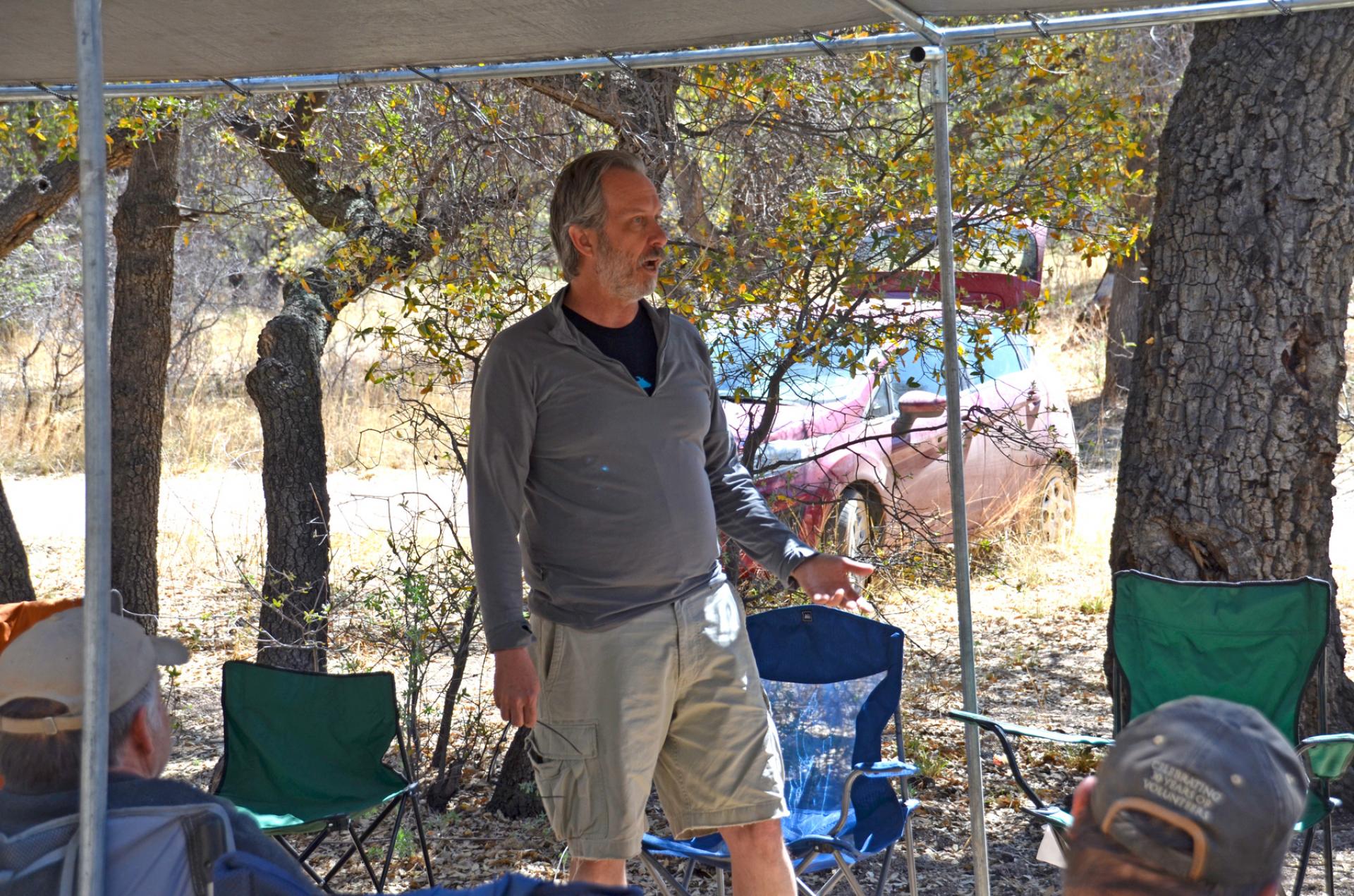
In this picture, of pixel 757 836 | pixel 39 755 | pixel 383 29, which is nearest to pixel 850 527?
pixel 757 836

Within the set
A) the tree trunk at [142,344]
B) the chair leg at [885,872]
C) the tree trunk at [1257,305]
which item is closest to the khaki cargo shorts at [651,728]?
the chair leg at [885,872]

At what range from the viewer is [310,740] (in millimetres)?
3438

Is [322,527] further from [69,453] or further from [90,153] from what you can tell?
[69,453]

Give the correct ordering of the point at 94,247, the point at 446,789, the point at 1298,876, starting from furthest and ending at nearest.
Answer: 1. the point at 446,789
2. the point at 1298,876
3. the point at 94,247

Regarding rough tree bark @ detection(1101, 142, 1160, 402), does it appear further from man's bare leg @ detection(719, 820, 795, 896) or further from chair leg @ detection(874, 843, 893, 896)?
man's bare leg @ detection(719, 820, 795, 896)

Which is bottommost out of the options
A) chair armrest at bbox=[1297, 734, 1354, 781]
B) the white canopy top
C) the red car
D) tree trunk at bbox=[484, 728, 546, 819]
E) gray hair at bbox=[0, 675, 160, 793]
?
tree trunk at bbox=[484, 728, 546, 819]

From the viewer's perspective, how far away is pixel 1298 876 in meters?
2.85

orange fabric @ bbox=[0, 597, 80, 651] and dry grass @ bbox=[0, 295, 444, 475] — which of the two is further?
dry grass @ bbox=[0, 295, 444, 475]

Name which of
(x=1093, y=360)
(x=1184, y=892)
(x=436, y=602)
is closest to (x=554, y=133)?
(x=436, y=602)

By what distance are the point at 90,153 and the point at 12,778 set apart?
0.70 m

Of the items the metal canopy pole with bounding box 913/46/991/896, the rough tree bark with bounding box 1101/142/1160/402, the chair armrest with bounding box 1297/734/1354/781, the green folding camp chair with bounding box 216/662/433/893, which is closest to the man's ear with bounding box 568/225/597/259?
the metal canopy pole with bounding box 913/46/991/896

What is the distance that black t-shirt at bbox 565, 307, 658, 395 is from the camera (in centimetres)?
258

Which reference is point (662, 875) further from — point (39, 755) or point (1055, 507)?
point (1055, 507)

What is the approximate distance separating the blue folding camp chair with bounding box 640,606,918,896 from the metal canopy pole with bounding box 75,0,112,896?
162cm
